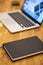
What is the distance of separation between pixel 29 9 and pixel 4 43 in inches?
21.9

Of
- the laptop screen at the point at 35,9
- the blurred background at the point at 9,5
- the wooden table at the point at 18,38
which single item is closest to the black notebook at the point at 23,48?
the wooden table at the point at 18,38

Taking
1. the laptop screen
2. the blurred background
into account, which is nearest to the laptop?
the laptop screen

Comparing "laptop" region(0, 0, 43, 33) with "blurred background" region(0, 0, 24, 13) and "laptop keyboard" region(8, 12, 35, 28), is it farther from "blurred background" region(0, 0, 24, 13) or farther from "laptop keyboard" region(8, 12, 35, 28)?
"blurred background" region(0, 0, 24, 13)

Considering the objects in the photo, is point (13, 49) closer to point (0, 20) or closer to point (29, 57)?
point (29, 57)

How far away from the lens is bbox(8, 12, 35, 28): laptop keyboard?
4.61 feet

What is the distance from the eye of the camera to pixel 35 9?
148 centimetres

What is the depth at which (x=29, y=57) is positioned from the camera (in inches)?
40.7

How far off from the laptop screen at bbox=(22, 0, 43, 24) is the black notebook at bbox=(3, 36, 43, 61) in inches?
11.5

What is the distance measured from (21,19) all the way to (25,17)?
6cm

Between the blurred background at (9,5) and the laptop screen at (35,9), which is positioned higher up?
the laptop screen at (35,9)

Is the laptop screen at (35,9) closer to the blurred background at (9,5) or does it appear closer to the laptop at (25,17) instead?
the laptop at (25,17)

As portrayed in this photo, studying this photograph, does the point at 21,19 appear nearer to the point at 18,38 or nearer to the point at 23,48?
the point at 18,38

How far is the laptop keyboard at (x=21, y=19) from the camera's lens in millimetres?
1405

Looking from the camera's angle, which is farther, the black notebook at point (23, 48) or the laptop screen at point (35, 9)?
the laptop screen at point (35, 9)
